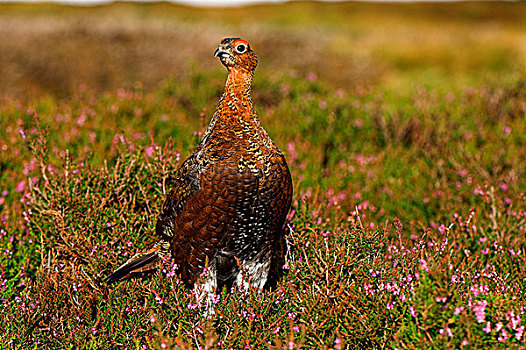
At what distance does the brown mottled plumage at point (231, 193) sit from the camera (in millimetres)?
2764

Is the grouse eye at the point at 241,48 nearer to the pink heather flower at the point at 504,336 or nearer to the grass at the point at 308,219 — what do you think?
the grass at the point at 308,219

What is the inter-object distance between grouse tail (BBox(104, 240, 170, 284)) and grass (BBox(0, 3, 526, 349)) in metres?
0.09

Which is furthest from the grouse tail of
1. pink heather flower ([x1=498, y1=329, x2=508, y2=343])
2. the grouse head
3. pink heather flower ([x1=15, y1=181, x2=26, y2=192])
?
pink heather flower ([x1=498, y1=329, x2=508, y2=343])

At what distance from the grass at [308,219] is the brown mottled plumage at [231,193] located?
22cm

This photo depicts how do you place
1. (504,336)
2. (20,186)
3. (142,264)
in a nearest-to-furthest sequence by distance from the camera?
(504,336) → (142,264) → (20,186)

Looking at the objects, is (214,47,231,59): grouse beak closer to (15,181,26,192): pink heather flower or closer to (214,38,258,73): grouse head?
(214,38,258,73): grouse head

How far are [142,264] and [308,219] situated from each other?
4.17 feet

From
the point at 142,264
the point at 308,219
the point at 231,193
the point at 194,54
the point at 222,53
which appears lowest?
the point at 194,54

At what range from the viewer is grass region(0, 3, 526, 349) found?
2465 millimetres

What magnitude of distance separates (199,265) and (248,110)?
1.02m

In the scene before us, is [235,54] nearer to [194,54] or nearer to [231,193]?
[231,193]

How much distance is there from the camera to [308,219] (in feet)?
11.8

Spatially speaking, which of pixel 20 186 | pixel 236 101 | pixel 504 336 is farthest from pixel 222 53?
pixel 20 186

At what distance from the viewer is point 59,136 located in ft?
17.7
